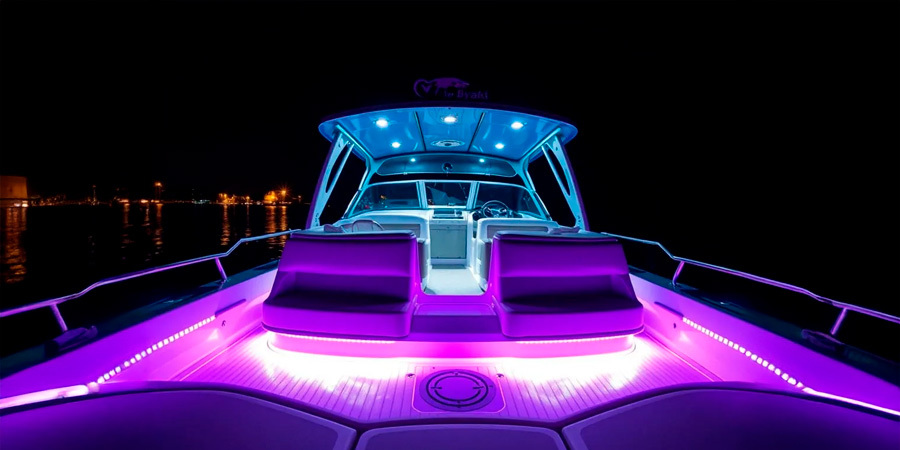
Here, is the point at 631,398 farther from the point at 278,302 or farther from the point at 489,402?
the point at 278,302

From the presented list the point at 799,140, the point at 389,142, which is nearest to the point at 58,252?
the point at 389,142

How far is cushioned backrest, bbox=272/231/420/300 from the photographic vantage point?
2422 millimetres

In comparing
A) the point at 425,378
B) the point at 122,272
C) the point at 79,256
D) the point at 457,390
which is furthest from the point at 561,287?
the point at 79,256

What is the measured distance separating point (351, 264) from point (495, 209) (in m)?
3.38

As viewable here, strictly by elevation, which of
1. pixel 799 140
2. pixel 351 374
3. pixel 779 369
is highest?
pixel 799 140

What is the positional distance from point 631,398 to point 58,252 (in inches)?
1293

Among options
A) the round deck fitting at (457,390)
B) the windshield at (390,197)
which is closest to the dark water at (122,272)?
the round deck fitting at (457,390)

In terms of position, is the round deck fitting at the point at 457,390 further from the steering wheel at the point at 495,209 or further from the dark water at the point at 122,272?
the steering wheel at the point at 495,209

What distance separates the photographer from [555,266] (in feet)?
8.01

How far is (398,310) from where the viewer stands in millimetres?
2238

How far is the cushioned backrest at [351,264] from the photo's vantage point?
2422mm

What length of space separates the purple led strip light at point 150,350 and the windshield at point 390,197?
325cm

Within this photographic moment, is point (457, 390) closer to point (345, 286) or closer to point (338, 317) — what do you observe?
point (338, 317)

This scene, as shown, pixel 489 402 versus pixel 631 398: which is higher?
pixel 631 398
